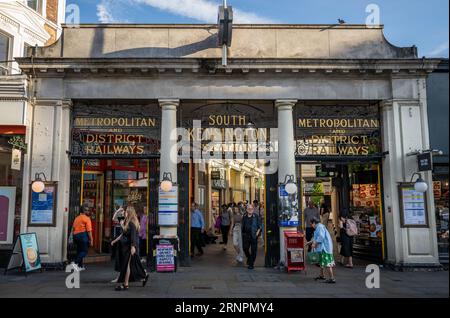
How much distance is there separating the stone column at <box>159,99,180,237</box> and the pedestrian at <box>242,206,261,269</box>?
2074mm

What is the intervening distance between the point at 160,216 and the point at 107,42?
5505 mm

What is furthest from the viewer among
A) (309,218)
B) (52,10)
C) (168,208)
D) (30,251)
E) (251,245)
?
(52,10)

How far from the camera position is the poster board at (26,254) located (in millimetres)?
10688

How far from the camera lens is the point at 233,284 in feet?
31.9

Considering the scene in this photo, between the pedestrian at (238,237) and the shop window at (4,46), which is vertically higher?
the shop window at (4,46)

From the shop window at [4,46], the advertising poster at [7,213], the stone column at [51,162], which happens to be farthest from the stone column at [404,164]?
the shop window at [4,46]

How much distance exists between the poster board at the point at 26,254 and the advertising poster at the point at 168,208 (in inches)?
132

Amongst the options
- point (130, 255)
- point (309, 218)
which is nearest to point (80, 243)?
point (130, 255)

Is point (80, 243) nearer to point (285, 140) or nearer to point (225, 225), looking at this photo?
point (285, 140)

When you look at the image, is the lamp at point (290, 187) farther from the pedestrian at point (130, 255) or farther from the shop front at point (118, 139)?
the pedestrian at point (130, 255)

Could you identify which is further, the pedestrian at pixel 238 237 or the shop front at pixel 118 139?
the pedestrian at pixel 238 237

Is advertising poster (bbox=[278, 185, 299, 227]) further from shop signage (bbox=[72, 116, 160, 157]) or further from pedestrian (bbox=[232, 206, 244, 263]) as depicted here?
shop signage (bbox=[72, 116, 160, 157])

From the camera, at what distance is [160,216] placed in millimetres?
11773

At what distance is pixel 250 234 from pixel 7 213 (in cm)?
719
